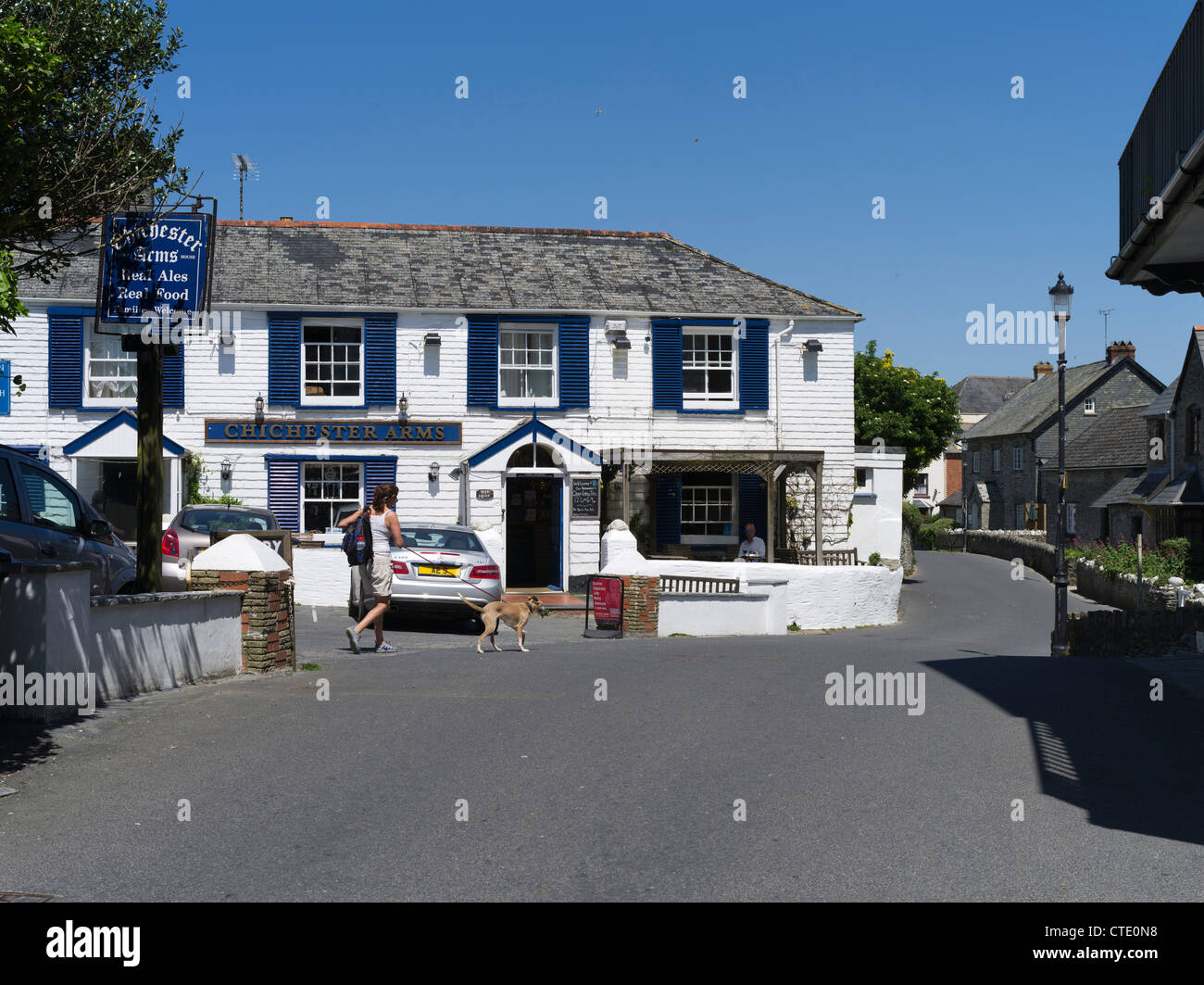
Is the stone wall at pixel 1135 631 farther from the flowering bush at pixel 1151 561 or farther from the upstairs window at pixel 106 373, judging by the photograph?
the upstairs window at pixel 106 373

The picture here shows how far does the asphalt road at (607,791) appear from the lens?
5715 millimetres

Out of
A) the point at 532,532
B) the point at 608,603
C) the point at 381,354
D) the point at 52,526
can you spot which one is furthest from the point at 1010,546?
the point at 52,526

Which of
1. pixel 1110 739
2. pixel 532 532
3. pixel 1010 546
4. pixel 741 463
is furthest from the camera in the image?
pixel 1010 546

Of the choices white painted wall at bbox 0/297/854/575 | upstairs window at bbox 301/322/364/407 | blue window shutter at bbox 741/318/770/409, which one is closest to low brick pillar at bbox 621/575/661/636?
white painted wall at bbox 0/297/854/575

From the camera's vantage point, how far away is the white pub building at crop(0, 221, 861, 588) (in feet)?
86.2

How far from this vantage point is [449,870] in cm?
579

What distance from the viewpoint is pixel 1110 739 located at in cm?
920

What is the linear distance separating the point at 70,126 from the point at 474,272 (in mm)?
19320

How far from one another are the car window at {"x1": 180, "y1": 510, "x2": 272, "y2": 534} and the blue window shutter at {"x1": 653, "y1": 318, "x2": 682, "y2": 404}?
33.5ft

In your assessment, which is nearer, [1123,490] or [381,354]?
[381,354]

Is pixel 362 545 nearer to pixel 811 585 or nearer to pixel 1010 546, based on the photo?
pixel 811 585
